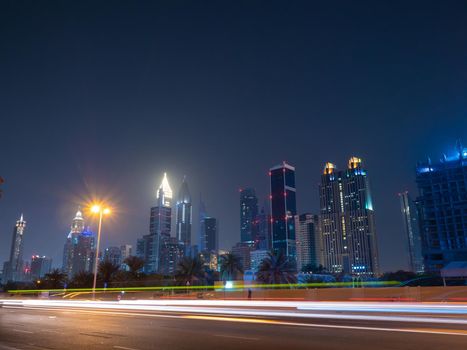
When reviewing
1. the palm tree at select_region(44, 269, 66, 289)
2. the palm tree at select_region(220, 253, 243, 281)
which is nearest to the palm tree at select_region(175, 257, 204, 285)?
the palm tree at select_region(220, 253, 243, 281)

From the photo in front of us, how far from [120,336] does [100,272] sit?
59.9m

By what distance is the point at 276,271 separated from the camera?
65.3 meters

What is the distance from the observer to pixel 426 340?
1198 cm

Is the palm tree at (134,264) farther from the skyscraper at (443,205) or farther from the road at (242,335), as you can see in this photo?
the skyscraper at (443,205)

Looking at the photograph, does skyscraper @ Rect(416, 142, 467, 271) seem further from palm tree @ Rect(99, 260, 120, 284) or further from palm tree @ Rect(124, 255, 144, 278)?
palm tree @ Rect(99, 260, 120, 284)

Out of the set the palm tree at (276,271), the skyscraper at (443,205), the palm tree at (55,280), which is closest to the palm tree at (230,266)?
the palm tree at (276,271)

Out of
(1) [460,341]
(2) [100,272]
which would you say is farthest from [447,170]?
(1) [460,341]

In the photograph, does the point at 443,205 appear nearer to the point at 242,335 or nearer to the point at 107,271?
the point at 107,271

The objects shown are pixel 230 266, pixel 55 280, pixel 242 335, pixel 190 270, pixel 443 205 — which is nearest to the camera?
pixel 242 335

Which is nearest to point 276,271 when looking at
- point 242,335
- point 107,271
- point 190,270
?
point 190,270

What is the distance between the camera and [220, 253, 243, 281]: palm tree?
7906 cm

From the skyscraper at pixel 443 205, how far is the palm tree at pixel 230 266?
8006 cm

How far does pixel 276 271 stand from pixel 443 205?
105 meters

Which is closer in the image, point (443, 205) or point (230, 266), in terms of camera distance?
point (230, 266)
